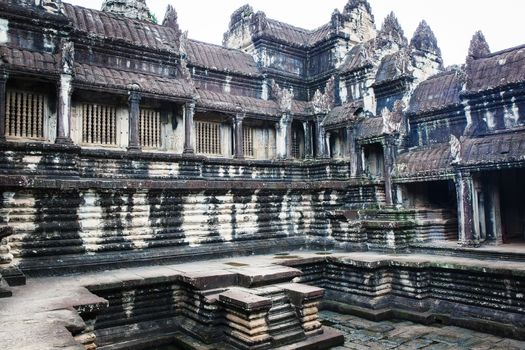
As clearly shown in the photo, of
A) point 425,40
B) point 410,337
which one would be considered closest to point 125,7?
point 425,40

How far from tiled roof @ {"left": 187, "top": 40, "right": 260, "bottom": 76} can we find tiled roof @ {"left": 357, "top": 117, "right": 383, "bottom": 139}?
4.90 meters

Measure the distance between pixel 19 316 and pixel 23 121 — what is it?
25.8 feet

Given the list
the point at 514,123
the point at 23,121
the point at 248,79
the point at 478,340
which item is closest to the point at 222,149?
the point at 248,79

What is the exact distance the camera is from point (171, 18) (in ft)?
50.4

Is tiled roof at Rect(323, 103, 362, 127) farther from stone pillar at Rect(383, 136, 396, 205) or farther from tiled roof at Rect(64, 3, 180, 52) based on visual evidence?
tiled roof at Rect(64, 3, 180, 52)

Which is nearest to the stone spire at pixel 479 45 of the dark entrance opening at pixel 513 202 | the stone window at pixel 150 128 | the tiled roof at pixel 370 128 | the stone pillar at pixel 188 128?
the tiled roof at pixel 370 128

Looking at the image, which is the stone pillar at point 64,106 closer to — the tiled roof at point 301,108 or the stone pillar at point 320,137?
the tiled roof at point 301,108

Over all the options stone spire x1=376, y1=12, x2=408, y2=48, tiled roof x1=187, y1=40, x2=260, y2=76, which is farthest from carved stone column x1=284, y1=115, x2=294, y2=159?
stone spire x1=376, y1=12, x2=408, y2=48

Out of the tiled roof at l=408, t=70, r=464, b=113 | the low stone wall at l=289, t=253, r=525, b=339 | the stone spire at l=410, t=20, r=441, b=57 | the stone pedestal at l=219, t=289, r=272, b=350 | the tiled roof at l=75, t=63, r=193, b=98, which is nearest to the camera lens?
the stone pedestal at l=219, t=289, r=272, b=350

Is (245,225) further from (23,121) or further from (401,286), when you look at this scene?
(23,121)

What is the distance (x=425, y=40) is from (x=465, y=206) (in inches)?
343

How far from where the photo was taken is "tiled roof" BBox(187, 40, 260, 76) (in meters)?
16.2

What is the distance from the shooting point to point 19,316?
5.51 m

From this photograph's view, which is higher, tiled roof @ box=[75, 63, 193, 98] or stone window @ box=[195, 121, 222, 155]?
tiled roof @ box=[75, 63, 193, 98]
